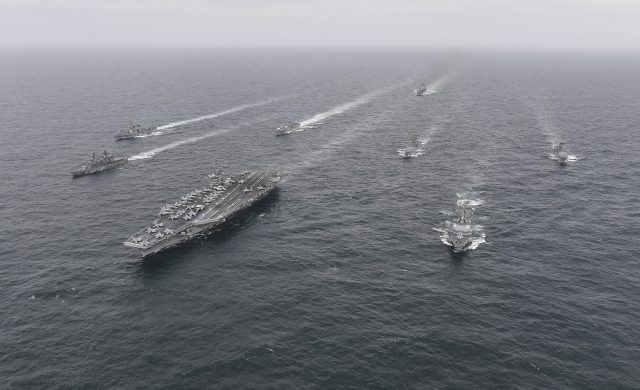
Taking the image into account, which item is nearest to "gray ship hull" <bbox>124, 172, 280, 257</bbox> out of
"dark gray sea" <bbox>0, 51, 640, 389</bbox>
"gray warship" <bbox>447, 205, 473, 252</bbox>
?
"dark gray sea" <bbox>0, 51, 640, 389</bbox>

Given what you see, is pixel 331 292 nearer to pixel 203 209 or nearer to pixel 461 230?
pixel 461 230

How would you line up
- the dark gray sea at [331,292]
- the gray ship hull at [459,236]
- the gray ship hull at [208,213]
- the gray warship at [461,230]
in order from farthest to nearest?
the gray ship hull at [208,213] → the gray warship at [461,230] → the gray ship hull at [459,236] → the dark gray sea at [331,292]

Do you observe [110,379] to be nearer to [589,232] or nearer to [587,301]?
[587,301]

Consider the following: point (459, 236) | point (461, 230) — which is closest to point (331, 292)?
point (459, 236)

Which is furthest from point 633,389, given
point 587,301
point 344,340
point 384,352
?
point 344,340

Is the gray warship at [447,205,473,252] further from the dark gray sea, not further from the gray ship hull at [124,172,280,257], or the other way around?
the gray ship hull at [124,172,280,257]

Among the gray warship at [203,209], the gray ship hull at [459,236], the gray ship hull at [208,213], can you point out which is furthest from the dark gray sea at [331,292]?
Answer: the gray warship at [203,209]

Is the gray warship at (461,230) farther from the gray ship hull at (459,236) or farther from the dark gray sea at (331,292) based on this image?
the dark gray sea at (331,292)
